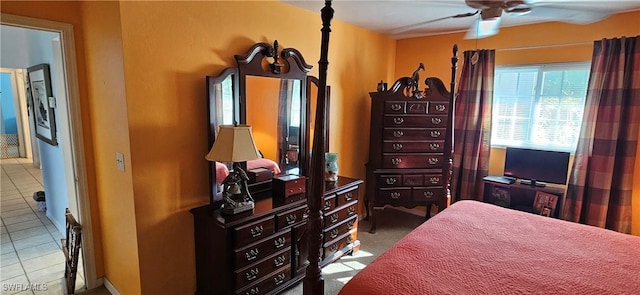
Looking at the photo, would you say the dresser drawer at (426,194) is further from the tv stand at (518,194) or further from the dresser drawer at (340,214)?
the dresser drawer at (340,214)

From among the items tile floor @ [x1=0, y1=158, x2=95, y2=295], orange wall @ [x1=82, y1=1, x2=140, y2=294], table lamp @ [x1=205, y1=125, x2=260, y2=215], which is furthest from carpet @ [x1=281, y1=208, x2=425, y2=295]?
tile floor @ [x1=0, y1=158, x2=95, y2=295]

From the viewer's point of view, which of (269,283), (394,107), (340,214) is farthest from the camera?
(394,107)

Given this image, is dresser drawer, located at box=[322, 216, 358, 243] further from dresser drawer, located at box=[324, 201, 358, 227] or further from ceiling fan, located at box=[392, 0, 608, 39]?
ceiling fan, located at box=[392, 0, 608, 39]

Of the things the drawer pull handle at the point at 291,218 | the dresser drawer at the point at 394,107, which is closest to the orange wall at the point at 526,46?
the dresser drawer at the point at 394,107

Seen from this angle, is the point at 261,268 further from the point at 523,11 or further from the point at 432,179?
the point at 523,11

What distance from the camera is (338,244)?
9.77 ft

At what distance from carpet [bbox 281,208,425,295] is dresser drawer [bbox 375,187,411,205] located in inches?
14.9

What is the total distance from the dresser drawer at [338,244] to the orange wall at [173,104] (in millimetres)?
1116

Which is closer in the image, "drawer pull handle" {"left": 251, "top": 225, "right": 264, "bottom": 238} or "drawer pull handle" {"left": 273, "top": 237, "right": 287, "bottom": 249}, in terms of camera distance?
"drawer pull handle" {"left": 251, "top": 225, "right": 264, "bottom": 238}

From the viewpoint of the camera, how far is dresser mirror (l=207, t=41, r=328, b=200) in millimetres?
2260

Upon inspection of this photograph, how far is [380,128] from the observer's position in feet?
11.6

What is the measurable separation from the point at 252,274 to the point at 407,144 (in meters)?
2.18

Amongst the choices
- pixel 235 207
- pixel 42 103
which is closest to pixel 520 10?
pixel 235 207

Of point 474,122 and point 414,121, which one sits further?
point 474,122
